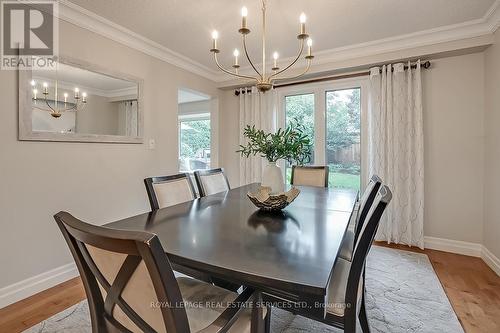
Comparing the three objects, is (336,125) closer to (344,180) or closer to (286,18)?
(344,180)

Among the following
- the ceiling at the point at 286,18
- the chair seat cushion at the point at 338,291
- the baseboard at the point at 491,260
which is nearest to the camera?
the chair seat cushion at the point at 338,291

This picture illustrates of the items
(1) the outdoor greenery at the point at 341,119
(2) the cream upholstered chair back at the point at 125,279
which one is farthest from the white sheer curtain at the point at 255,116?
(2) the cream upholstered chair back at the point at 125,279

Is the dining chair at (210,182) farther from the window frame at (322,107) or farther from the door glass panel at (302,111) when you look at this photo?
the window frame at (322,107)

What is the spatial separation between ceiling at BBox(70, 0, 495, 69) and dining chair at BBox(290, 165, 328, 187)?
1.49 m

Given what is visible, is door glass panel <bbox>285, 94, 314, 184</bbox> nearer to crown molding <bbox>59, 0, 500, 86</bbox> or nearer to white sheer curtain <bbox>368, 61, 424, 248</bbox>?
crown molding <bbox>59, 0, 500, 86</bbox>

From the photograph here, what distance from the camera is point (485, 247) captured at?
2689 millimetres

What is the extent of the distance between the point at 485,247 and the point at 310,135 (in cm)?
234

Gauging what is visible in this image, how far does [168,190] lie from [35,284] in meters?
1.40

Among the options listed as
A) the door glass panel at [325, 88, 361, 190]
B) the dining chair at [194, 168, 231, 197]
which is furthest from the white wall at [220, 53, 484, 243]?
the dining chair at [194, 168, 231, 197]

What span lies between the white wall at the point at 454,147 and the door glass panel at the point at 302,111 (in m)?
1.39

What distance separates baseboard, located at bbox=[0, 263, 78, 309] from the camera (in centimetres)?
191

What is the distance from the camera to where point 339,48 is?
10.2 feet

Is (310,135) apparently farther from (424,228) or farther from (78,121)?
(78,121)

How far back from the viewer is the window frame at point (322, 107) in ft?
11.0
